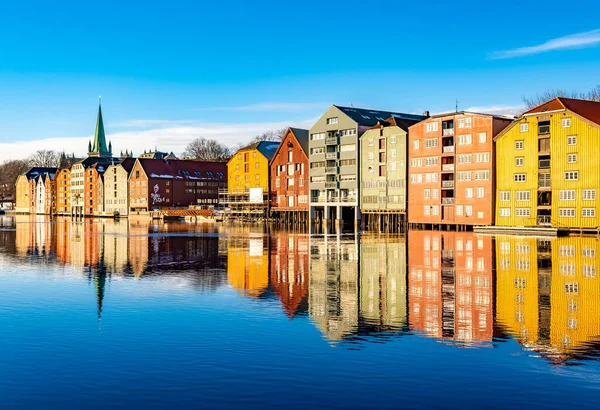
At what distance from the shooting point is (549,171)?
7981 cm

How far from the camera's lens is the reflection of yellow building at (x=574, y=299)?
813 inches

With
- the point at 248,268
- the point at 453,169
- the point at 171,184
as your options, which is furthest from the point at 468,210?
the point at 171,184

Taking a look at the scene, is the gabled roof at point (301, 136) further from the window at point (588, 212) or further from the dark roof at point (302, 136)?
the window at point (588, 212)

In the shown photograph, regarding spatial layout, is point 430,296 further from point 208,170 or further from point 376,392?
point 208,170

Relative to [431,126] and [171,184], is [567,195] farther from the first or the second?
[171,184]

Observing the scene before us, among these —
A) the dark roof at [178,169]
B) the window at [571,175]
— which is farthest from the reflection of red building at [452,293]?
the dark roof at [178,169]

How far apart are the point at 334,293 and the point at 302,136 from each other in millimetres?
97524

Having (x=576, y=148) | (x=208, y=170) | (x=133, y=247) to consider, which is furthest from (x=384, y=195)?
(x=208, y=170)


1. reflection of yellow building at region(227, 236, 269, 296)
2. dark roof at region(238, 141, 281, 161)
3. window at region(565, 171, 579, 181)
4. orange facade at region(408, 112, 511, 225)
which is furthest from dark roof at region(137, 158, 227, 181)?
window at region(565, 171, 579, 181)

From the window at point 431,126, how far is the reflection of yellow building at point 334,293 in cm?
4741

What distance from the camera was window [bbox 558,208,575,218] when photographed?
7650 centimetres

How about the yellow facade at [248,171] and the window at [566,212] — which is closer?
the window at [566,212]

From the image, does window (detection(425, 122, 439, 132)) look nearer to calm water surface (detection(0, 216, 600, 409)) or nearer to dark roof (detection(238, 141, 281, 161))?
dark roof (detection(238, 141, 281, 161))

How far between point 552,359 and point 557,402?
3596mm
